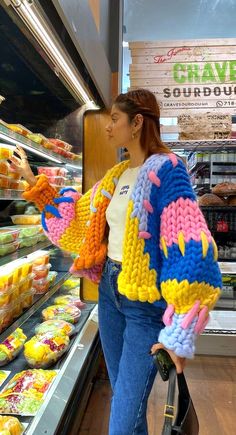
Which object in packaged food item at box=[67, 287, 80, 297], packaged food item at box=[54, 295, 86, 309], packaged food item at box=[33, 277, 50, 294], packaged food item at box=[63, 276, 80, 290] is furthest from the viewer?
packaged food item at box=[63, 276, 80, 290]

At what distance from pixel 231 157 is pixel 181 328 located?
2.54 m

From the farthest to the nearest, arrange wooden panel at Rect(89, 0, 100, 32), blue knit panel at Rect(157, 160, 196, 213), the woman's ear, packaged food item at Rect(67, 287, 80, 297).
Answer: packaged food item at Rect(67, 287, 80, 297) < wooden panel at Rect(89, 0, 100, 32) < the woman's ear < blue knit panel at Rect(157, 160, 196, 213)

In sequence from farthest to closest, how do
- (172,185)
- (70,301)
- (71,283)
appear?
1. (71,283)
2. (70,301)
3. (172,185)

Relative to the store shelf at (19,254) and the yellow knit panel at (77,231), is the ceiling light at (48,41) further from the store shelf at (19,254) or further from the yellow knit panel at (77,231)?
the store shelf at (19,254)

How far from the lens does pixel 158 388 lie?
2502 mm

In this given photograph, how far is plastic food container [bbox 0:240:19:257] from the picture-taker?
1538 millimetres

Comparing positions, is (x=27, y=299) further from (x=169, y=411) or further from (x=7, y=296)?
(x=169, y=411)

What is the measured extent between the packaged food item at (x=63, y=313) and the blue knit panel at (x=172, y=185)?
1.34 meters

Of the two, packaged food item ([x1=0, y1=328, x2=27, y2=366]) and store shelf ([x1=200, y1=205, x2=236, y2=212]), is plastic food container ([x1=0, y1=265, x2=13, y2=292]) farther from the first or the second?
store shelf ([x1=200, y1=205, x2=236, y2=212])

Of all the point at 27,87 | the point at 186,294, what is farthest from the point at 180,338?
the point at 27,87

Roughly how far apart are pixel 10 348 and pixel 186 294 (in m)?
1.15

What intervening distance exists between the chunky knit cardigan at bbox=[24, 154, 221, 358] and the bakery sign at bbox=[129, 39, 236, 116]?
1.89 m

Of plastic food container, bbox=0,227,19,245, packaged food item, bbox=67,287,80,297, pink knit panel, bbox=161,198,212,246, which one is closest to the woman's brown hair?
pink knit panel, bbox=161,198,212,246

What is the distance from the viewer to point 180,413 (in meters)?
0.99
